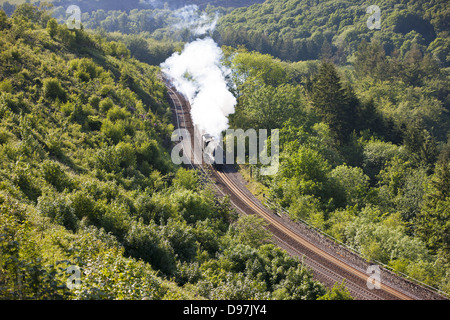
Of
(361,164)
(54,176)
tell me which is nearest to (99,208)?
(54,176)

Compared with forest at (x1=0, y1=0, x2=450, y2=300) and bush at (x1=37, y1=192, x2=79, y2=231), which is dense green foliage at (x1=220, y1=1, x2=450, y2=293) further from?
bush at (x1=37, y1=192, x2=79, y2=231)

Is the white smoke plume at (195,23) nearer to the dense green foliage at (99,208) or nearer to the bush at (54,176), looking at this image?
the dense green foliage at (99,208)

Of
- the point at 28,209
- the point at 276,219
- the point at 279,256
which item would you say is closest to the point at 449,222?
the point at 276,219

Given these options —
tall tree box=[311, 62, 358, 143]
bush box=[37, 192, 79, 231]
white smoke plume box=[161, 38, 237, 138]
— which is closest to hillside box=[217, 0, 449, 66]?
white smoke plume box=[161, 38, 237, 138]

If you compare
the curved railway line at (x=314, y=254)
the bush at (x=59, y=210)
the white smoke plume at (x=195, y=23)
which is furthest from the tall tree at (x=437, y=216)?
the white smoke plume at (x=195, y=23)
